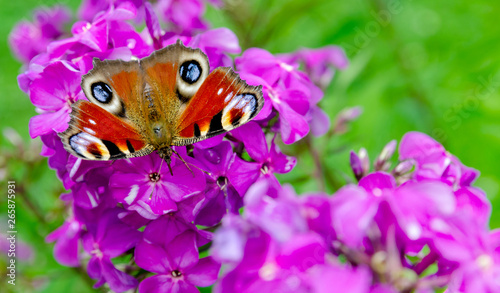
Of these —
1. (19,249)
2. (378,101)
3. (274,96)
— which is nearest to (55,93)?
(274,96)

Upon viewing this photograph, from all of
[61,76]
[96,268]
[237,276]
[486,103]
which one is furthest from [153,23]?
[486,103]

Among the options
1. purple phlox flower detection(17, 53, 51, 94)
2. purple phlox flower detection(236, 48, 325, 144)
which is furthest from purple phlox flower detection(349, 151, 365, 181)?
purple phlox flower detection(17, 53, 51, 94)

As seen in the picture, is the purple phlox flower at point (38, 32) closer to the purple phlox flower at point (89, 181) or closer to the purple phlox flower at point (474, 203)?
the purple phlox flower at point (89, 181)

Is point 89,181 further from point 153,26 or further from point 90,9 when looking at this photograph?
point 90,9

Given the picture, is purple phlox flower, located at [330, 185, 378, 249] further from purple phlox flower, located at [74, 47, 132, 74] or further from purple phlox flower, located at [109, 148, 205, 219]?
purple phlox flower, located at [74, 47, 132, 74]

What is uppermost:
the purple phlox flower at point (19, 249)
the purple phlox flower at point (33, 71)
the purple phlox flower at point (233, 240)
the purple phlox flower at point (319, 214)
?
the purple phlox flower at point (33, 71)

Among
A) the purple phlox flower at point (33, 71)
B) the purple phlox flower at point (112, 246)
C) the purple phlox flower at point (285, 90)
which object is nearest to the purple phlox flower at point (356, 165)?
the purple phlox flower at point (285, 90)
